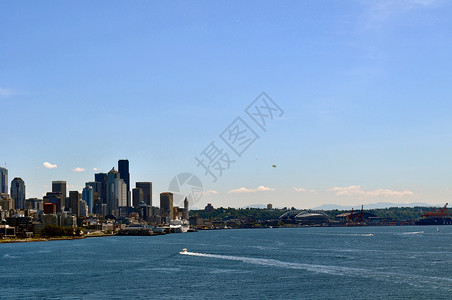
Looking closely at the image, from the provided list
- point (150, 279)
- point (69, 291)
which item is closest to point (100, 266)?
point (150, 279)

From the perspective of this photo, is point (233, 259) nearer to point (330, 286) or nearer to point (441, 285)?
point (330, 286)

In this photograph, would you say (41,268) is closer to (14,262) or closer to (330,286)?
(14,262)

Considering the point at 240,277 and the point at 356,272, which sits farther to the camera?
the point at 356,272

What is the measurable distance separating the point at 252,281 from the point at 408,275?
1165 inches

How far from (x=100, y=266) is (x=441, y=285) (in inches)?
3025

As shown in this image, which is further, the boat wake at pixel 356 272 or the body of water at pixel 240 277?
the boat wake at pixel 356 272

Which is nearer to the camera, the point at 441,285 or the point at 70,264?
the point at 441,285

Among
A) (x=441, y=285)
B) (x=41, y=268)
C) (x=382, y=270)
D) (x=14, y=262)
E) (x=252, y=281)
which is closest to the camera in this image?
(x=441, y=285)

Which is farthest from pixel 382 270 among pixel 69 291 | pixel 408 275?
pixel 69 291

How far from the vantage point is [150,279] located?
4063 inches

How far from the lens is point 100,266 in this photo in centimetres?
12975

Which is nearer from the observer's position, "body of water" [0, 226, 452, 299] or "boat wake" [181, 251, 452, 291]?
"body of water" [0, 226, 452, 299]

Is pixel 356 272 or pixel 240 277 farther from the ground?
pixel 356 272

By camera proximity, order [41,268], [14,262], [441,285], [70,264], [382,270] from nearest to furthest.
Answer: [441,285] → [382,270] → [41,268] → [70,264] → [14,262]
